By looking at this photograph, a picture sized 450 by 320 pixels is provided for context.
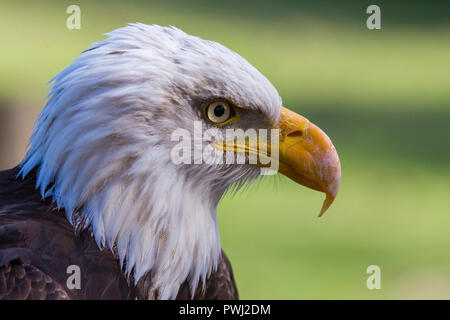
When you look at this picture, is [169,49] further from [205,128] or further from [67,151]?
[67,151]

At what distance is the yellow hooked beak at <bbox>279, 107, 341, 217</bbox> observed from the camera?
2.22 meters

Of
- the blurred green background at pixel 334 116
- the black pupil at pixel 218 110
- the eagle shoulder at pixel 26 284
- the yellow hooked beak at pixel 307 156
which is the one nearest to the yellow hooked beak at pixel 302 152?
the yellow hooked beak at pixel 307 156

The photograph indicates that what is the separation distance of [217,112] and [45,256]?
702mm

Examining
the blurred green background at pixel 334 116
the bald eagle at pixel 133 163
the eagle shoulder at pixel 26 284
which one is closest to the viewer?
the eagle shoulder at pixel 26 284

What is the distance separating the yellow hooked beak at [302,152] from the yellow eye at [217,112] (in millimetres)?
90

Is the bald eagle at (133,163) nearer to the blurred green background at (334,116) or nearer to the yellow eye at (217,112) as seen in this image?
the yellow eye at (217,112)

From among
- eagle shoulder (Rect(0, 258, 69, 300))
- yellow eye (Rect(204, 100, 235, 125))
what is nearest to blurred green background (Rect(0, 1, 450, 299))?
yellow eye (Rect(204, 100, 235, 125))

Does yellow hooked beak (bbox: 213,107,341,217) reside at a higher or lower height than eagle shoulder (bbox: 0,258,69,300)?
higher

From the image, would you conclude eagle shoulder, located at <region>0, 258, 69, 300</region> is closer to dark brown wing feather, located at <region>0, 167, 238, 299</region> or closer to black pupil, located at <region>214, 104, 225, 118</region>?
dark brown wing feather, located at <region>0, 167, 238, 299</region>

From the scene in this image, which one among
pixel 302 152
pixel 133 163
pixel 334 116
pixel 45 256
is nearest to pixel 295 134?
pixel 302 152

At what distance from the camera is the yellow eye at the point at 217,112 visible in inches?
85.0

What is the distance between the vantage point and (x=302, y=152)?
224 cm

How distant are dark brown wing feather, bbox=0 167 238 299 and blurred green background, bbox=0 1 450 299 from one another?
2.23 ft
